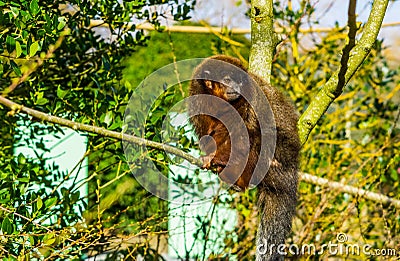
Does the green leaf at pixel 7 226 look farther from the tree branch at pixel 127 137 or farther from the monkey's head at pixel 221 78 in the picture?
the monkey's head at pixel 221 78

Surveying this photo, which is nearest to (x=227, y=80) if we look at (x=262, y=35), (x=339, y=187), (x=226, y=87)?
(x=226, y=87)

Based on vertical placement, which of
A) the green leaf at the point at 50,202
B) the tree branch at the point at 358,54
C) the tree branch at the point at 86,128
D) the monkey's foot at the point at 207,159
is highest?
the tree branch at the point at 358,54

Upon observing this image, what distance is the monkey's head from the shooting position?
2.86m

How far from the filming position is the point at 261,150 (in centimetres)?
271

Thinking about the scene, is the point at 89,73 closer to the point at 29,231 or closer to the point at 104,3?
the point at 104,3

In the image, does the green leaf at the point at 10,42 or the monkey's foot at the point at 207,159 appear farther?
the monkey's foot at the point at 207,159

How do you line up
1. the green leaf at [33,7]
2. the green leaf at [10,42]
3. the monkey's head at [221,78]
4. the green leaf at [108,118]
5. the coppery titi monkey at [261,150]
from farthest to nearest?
the monkey's head at [221,78], the coppery titi monkey at [261,150], the green leaf at [108,118], the green leaf at [33,7], the green leaf at [10,42]

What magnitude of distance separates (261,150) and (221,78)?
19.7 inches

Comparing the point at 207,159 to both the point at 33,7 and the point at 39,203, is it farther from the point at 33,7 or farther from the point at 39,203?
the point at 33,7

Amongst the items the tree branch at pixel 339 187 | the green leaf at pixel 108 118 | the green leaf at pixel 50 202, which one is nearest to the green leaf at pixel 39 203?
the green leaf at pixel 50 202

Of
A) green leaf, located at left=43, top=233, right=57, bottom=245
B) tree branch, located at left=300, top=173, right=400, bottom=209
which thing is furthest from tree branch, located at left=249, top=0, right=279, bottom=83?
tree branch, located at left=300, top=173, right=400, bottom=209

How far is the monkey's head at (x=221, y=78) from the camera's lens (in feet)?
9.39

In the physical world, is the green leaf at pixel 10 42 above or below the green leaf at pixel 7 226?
above

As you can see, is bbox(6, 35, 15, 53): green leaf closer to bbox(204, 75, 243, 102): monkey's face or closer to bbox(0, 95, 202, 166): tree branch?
bbox(0, 95, 202, 166): tree branch
